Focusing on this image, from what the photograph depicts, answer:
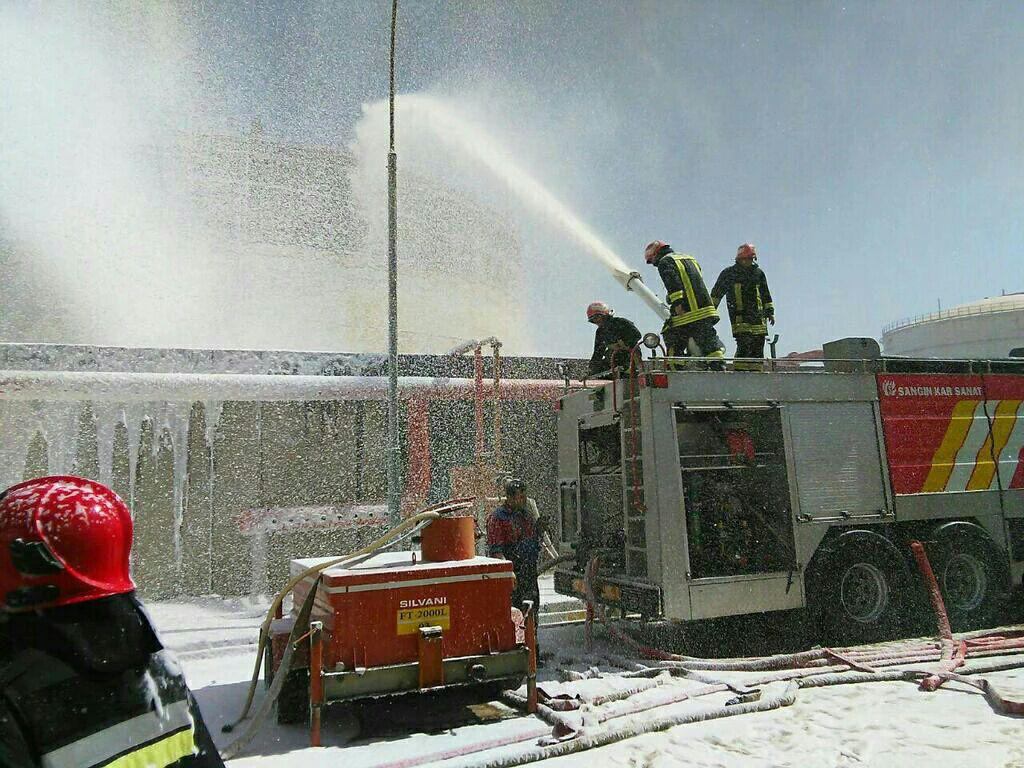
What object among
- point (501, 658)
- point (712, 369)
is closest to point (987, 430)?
point (712, 369)

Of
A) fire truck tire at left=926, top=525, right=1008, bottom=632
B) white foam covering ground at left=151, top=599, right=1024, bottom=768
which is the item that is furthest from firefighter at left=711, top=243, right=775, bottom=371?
white foam covering ground at left=151, top=599, right=1024, bottom=768

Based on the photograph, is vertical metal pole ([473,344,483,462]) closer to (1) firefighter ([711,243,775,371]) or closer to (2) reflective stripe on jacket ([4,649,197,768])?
(1) firefighter ([711,243,775,371])

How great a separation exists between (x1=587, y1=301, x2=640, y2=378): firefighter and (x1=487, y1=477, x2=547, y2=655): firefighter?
1.95m

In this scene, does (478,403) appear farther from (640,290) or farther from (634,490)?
(634,490)

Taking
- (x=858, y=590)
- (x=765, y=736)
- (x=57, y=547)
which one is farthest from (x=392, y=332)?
(x=57, y=547)

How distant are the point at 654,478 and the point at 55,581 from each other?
5.77 meters

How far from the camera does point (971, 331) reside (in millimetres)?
34344

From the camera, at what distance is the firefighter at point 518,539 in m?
6.55

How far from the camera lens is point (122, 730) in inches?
44.4

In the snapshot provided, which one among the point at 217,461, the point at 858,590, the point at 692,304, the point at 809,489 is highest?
the point at 692,304

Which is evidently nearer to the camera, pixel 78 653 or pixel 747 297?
pixel 78 653

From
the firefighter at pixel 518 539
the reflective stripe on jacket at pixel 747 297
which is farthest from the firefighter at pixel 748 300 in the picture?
the firefighter at pixel 518 539

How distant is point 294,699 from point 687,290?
5.31 m

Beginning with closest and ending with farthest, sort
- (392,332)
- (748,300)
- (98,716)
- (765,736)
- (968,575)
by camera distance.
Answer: (98,716) → (765,736) → (968,575) → (748,300) → (392,332)
